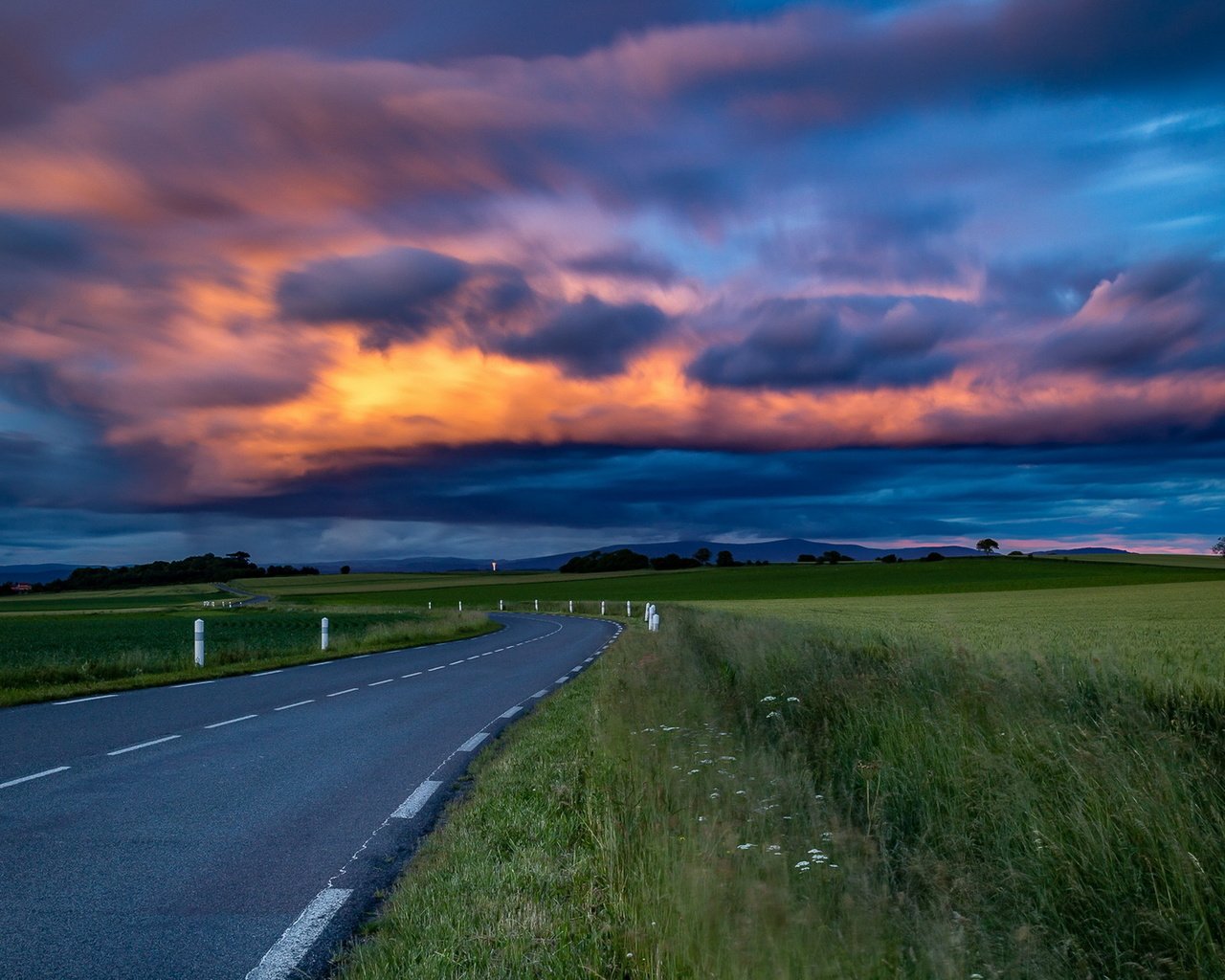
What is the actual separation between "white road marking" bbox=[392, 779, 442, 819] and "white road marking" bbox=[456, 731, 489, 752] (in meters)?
1.65

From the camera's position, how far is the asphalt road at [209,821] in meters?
4.22

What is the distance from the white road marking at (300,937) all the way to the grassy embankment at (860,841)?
290 mm

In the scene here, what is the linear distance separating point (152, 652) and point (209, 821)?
55.7ft

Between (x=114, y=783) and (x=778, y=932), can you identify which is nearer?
(x=778, y=932)

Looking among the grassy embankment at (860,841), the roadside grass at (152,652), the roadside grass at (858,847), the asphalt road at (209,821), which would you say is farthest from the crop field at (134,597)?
the roadside grass at (858,847)

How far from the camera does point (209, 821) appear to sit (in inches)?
253

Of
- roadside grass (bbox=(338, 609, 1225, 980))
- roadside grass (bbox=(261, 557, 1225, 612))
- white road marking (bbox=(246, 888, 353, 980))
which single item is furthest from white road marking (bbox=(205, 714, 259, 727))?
roadside grass (bbox=(261, 557, 1225, 612))

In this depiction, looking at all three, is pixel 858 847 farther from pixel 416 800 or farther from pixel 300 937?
pixel 416 800

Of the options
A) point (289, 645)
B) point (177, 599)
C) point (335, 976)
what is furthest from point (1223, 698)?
point (177, 599)

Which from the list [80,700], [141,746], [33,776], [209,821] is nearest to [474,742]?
[141,746]

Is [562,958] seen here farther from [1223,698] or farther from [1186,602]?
[1186,602]

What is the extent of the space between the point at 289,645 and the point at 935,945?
1055 inches

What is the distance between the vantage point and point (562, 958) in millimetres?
3801

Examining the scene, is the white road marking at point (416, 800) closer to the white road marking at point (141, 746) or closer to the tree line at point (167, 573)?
the white road marking at point (141, 746)
